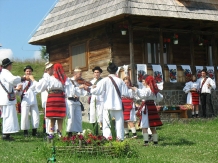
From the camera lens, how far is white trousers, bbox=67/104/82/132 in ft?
38.8

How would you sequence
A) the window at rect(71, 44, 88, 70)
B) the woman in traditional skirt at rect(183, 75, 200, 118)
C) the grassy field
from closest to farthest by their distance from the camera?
the grassy field < the woman in traditional skirt at rect(183, 75, 200, 118) < the window at rect(71, 44, 88, 70)

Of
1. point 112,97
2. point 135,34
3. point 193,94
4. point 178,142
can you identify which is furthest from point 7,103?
point 135,34

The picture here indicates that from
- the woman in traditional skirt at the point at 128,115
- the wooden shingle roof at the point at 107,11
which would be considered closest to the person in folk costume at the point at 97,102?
the woman in traditional skirt at the point at 128,115

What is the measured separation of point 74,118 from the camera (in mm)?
11977

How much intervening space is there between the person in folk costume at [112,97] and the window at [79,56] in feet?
34.8

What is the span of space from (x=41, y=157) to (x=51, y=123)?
2.76 meters

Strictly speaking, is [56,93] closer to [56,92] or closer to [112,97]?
[56,92]

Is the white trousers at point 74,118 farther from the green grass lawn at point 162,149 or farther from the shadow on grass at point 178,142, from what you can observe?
the shadow on grass at point 178,142

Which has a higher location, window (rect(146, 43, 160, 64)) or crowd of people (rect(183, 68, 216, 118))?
window (rect(146, 43, 160, 64))

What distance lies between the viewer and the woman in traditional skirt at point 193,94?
18.4 metres

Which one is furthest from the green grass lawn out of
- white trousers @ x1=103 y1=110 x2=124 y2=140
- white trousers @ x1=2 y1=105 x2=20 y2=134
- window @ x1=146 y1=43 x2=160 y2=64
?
window @ x1=146 y1=43 x2=160 y2=64

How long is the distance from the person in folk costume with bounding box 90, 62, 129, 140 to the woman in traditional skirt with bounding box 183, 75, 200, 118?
8530 millimetres

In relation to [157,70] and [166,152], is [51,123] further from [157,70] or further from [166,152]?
[157,70]

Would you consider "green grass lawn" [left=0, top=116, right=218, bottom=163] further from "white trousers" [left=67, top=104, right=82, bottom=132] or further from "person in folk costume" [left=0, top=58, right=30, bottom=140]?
"white trousers" [left=67, top=104, right=82, bottom=132]
